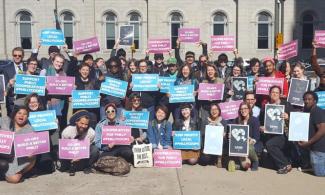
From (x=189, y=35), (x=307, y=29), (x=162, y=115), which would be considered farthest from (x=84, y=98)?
(x=307, y=29)

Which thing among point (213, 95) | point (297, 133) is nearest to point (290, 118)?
point (297, 133)

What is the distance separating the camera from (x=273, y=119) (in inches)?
323

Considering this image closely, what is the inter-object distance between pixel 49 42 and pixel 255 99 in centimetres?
480

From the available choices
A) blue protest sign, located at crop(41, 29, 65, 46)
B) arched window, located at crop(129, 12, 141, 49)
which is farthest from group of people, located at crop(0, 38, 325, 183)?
arched window, located at crop(129, 12, 141, 49)

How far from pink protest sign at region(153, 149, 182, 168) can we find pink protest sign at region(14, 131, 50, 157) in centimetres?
199

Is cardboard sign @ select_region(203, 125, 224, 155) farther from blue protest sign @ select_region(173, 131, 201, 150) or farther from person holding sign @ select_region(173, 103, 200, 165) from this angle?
person holding sign @ select_region(173, 103, 200, 165)

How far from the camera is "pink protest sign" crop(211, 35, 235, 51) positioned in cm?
1111

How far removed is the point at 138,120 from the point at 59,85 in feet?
5.53

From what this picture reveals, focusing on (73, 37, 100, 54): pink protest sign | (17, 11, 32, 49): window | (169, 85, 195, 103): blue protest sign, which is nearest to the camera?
(169, 85, 195, 103): blue protest sign

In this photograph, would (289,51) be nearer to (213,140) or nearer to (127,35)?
(213,140)

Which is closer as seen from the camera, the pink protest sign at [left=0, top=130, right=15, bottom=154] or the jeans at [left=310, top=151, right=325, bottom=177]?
the pink protest sign at [left=0, top=130, right=15, bottom=154]

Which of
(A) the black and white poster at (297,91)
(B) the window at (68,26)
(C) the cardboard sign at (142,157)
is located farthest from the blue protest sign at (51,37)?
(B) the window at (68,26)

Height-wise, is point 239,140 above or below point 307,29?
below

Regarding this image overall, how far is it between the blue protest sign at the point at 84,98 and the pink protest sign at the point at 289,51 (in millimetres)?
4484
